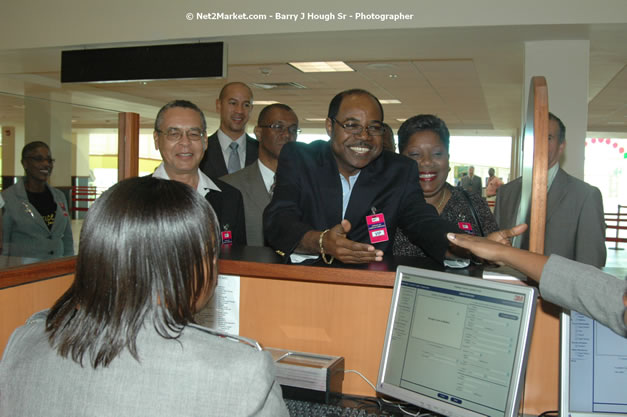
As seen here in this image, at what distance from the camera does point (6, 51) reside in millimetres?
7012

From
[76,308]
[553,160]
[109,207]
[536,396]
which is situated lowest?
[536,396]

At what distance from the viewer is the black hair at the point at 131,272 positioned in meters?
0.94

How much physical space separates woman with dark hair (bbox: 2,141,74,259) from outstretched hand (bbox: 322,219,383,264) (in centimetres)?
98

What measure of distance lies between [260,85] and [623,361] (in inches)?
389

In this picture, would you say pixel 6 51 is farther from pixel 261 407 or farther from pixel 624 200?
pixel 624 200

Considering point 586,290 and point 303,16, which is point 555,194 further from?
point 303,16

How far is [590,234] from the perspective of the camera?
2.78 meters

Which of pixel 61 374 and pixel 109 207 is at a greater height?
pixel 109 207

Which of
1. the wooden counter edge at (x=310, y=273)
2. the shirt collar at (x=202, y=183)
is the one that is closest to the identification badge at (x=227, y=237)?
the shirt collar at (x=202, y=183)

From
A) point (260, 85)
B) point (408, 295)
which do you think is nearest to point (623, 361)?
point (408, 295)

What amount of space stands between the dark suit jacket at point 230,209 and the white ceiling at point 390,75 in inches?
25.4

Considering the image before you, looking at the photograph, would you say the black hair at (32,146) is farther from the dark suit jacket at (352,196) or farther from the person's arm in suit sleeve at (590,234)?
the person's arm in suit sleeve at (590,234)

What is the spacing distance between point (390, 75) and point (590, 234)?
699cm

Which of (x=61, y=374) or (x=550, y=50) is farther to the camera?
(x=550, y=50)
